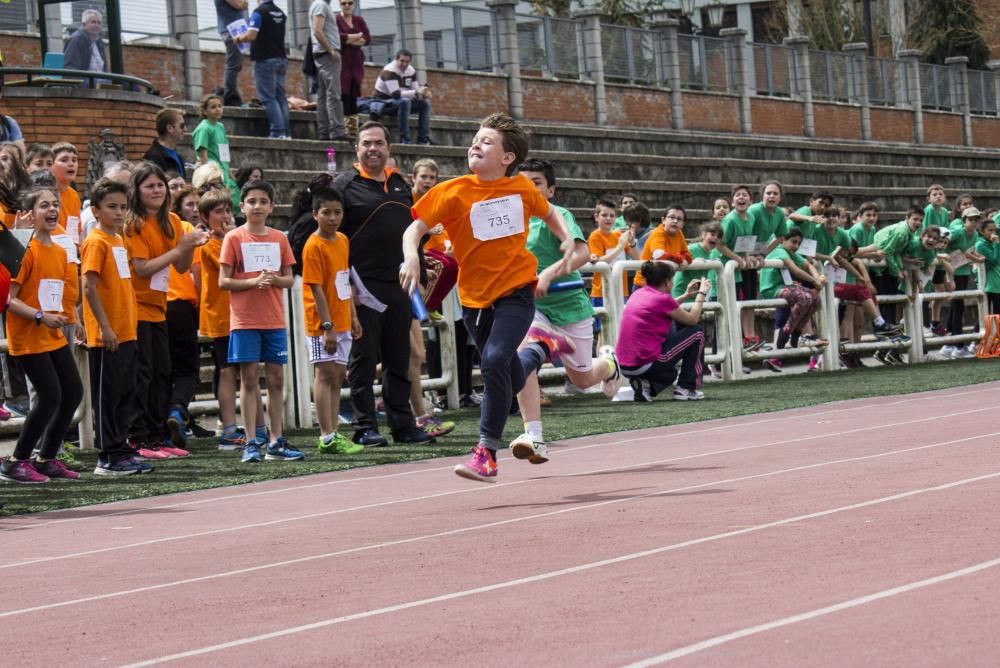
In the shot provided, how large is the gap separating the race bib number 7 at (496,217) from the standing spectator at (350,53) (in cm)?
1433

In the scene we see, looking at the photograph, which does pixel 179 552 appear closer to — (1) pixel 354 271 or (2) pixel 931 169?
(1) pixel 354 271

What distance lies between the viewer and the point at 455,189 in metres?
9.62

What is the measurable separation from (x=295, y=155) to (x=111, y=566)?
15867mm

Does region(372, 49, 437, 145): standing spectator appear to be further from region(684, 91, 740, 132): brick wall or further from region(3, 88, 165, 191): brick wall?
region(684, 91, 740, 132): brick wall

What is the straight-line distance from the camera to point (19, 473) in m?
10.9

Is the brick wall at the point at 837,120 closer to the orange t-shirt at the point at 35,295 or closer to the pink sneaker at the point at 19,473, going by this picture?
the orange t-shirt at the point at 35,295

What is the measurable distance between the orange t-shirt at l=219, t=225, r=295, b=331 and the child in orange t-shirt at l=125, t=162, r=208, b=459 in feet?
0.91

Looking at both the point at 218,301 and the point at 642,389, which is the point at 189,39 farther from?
the point at 218,301

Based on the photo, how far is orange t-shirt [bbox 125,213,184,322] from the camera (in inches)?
480

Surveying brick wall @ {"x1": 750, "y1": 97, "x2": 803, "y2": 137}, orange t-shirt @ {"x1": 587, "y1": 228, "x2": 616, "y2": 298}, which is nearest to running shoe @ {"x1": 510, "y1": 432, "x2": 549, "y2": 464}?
orange t-shirt @ {"x1": 587, "y1": 228, "x2": 616, "y2": 298}

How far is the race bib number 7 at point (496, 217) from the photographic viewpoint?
959 centimetres

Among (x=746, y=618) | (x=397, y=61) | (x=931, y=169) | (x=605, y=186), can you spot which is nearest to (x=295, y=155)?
(x=397, y=61)

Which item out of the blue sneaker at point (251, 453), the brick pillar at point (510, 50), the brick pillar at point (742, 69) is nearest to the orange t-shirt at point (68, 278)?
the blue sneaker at point (251, 453)

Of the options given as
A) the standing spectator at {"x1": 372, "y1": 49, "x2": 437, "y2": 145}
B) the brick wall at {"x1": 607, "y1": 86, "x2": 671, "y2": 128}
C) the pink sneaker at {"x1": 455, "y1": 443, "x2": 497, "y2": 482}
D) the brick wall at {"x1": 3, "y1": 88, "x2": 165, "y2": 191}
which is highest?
the brick wall at {"x1": 607, "y1": 86, "x2": 671, "y2": 128}
